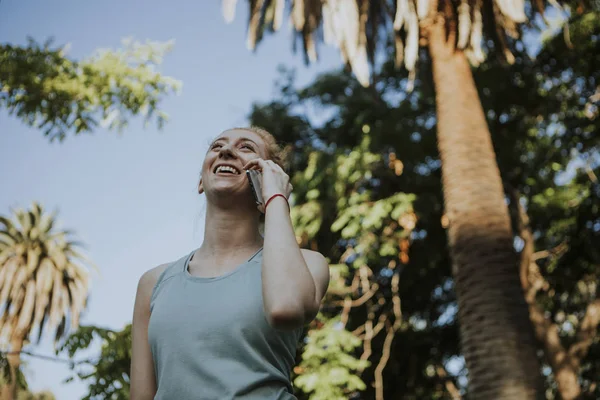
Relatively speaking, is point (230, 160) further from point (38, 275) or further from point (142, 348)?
point (38, 275)

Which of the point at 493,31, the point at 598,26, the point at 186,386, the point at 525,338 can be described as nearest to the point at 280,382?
the point at 186,386

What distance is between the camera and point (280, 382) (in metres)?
1.58

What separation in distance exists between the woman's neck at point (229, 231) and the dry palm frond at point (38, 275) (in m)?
16.7

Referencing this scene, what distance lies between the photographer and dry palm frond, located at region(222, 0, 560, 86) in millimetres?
8859

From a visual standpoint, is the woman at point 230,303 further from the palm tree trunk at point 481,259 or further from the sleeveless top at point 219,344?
the palm tree trunk at point 481,259

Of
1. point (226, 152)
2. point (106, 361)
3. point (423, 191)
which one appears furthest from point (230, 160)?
point (423, 191)

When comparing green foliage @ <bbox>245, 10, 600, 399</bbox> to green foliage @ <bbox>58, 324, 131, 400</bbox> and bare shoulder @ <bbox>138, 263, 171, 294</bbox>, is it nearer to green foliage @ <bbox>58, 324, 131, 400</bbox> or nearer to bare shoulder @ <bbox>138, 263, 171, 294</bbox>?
green foliage @ <bbox>58, 324, 131, 400</bbox>

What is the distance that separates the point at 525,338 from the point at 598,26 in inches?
390

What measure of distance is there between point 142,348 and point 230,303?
1.12 ft

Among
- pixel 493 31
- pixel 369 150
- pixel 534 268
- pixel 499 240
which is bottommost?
pixel 534 268

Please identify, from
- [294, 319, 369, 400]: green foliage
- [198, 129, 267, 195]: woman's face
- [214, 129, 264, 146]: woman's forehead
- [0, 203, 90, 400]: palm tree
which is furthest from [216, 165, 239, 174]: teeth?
[0, 203, 90, 400]: palm tree

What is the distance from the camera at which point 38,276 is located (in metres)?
21.3

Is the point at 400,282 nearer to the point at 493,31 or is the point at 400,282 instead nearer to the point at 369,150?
the point at 369,150

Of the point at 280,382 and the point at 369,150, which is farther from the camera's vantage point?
the point at 369,150
